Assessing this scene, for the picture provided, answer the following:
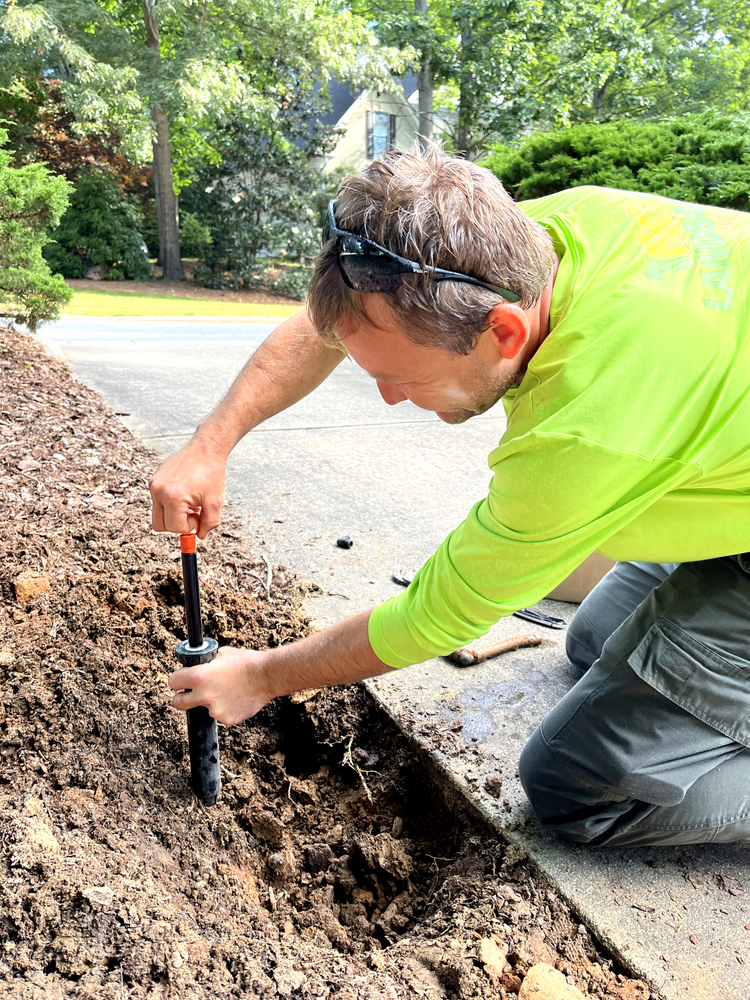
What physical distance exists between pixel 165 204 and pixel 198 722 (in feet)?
52.4

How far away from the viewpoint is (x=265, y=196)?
15.6 meters

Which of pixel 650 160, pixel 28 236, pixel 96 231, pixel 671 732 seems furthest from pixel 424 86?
pixel 671 732

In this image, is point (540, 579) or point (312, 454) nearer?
point (540, 579)

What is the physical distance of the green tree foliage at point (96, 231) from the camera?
15258 millimetres

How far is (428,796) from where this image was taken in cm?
210

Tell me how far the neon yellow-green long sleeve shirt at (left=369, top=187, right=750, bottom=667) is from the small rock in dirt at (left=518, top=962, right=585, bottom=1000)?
0.68 metres

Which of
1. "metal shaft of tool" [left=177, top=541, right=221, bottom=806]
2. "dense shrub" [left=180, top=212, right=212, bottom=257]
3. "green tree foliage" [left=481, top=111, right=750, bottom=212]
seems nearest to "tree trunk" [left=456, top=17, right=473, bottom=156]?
"dense shrub" [left=180, top=212, right=212, bottom=257]

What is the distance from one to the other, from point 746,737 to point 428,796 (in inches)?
34.1

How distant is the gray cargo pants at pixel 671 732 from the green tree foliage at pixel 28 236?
5.52 meters

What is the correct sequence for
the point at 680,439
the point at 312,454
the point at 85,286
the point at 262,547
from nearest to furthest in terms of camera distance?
the point at 680,439, the point at 262,547, the point at 312,454, the point at 85,286

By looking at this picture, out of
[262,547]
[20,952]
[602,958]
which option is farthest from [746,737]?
[262,547]

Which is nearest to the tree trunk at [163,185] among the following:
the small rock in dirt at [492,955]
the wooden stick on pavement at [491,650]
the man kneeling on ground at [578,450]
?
the wooden stick on pavement at [491,650]

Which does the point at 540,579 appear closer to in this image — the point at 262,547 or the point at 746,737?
the point at 746,737

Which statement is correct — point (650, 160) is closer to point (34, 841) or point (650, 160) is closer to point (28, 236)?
point (28, 236)
